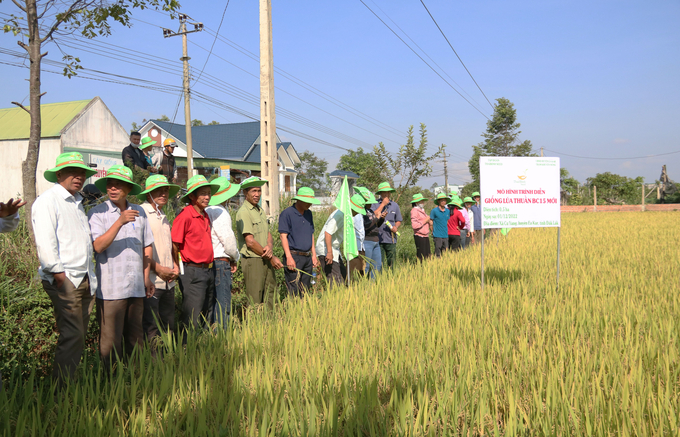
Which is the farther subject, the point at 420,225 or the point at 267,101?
the point at 420,225

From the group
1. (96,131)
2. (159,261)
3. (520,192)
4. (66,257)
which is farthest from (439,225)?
(96,131)

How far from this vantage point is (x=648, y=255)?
27.7 ft

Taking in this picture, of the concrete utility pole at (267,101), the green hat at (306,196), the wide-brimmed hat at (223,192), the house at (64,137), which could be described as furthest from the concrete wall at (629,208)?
the wide-brimmed hat at (223,192)

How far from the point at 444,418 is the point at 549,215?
4.30 m

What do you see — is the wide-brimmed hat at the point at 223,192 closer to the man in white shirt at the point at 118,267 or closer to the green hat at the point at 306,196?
the green hat at the point at 306,196

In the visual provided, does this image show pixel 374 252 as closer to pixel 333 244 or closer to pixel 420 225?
pixel 333 244

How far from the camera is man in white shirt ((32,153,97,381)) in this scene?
3.23 metres

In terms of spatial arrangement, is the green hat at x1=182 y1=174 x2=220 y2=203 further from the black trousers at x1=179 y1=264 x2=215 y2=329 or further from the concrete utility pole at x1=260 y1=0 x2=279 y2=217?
the concrete utility pole at x1=260 y1=0 x2=279 y2=217

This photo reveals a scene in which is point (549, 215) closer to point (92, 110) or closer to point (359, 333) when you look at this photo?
point (359, 333)

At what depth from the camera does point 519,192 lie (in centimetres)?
590

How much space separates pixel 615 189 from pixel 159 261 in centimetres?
5634

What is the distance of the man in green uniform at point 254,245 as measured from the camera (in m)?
5.55

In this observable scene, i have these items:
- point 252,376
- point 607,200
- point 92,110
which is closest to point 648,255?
point 252,376

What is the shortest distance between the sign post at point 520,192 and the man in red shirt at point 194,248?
3.26 metres
